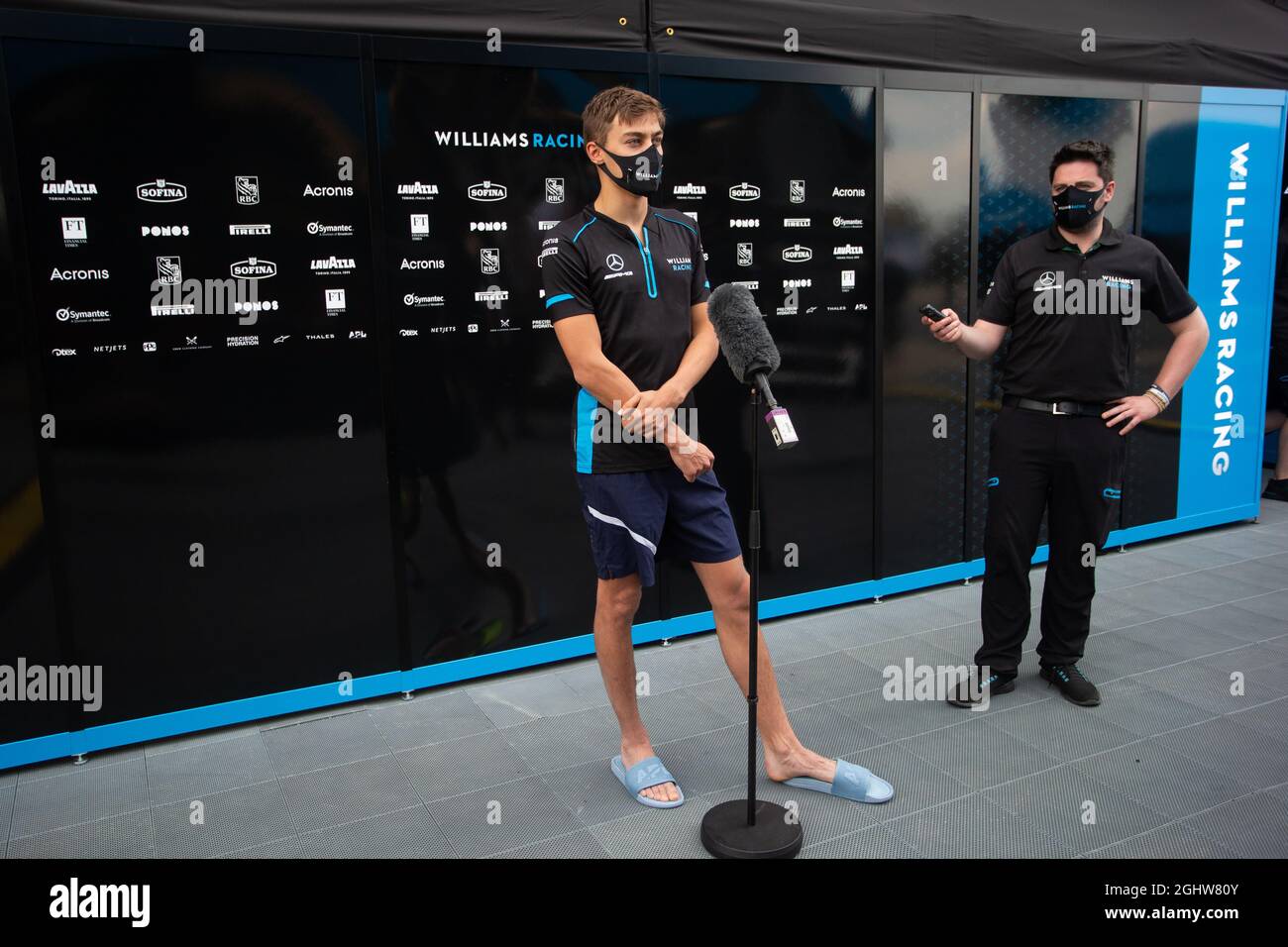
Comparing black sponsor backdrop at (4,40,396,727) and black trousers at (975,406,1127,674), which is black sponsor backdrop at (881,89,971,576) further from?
black sponsor backdrop at (4,40,396,727)

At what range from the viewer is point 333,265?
10.8 ft

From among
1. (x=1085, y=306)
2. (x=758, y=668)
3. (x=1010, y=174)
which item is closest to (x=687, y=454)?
(x=758, y=668)

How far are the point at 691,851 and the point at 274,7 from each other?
274 cm

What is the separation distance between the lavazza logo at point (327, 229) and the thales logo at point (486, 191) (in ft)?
1.40

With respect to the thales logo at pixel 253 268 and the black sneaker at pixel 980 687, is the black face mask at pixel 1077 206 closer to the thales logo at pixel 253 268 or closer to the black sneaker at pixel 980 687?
the black sneaker at pixel 980 687

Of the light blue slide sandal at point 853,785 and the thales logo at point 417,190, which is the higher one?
the thales logo at point 417,190

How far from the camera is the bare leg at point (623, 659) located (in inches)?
108

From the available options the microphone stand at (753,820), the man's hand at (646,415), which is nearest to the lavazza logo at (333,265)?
the man's hand at (646,415)

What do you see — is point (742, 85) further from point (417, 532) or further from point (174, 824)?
point (174, 824)

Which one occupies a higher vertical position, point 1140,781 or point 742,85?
point 742,85

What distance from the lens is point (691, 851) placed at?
251 cm

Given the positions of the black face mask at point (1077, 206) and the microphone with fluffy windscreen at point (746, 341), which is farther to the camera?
the black face mask at point (1077, 206)
